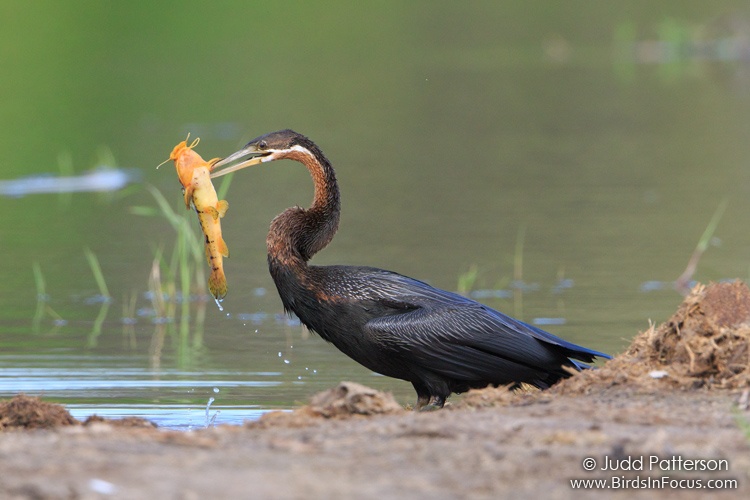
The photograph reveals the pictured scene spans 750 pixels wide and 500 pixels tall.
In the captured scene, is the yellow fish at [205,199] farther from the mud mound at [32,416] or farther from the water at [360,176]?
the mud mound at [32,416]

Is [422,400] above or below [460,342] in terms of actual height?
below

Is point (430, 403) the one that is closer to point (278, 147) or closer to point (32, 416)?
point (278, 147)

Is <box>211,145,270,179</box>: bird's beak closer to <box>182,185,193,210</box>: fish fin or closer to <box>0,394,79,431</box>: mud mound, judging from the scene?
<box>182,185,193,210</box>: fish fin

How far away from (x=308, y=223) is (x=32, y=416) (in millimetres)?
2075

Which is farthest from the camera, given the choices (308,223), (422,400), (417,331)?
(308,223)

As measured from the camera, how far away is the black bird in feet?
22.2

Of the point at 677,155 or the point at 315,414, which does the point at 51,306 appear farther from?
the point at 677,155

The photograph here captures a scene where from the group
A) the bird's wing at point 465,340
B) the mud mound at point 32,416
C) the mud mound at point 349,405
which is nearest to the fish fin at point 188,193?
the bird's wing at point 465,340

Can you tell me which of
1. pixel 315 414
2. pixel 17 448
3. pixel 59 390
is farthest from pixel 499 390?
pixel 59 390

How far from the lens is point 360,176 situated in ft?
55.1

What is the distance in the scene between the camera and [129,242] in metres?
13.0

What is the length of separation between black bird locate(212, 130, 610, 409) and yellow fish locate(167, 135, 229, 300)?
0.39 m

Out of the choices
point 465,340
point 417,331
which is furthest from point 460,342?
point 417,331

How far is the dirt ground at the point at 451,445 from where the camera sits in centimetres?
420
